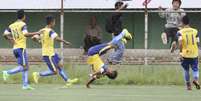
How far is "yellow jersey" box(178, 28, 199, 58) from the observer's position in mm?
18203

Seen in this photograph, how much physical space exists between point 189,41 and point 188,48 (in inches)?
6.6

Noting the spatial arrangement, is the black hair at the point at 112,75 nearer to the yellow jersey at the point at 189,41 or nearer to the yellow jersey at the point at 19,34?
the yellow jersey at the point at 189,41

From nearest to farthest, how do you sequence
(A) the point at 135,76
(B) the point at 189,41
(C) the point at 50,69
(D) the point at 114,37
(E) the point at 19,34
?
(B) the point at 189,41 < (E) the point at 19,34 < (C) the point at 50,69 < (A) the point at 135,76 < (D) the point at 114,37

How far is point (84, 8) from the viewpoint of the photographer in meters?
29.6

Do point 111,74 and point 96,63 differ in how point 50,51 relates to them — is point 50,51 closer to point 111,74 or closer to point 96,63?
point 96,63

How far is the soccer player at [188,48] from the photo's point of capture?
59.7ft

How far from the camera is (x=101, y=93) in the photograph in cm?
1684

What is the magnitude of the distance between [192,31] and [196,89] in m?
1.37

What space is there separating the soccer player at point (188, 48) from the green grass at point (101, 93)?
1.62 feet

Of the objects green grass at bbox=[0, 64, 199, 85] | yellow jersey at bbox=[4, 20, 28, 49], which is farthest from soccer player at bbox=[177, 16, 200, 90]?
yellow jersey at bbox=[4, 20, 28, 49]

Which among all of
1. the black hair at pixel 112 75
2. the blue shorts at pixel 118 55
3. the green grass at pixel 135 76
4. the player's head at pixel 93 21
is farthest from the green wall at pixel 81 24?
the black hair at pixel 112 75

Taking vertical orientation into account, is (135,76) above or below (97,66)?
below

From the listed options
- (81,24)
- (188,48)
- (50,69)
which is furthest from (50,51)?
(81,24)

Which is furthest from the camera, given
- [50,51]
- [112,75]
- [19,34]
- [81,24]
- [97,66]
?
[81,24]
